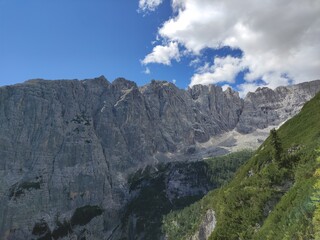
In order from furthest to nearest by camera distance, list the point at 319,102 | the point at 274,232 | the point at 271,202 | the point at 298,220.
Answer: the point at 319,102 < the point at 271,202 < the point at 274,232 < the point at 298,220

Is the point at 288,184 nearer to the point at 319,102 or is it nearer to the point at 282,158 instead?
the point at 282,158

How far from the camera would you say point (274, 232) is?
75.6 metres

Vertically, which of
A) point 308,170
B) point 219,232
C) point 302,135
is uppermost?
point 302,135

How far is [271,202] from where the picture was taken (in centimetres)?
10006

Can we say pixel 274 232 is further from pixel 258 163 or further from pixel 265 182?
pixel 258 163

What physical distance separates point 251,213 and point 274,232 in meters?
27.6

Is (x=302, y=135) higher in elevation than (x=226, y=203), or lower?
higher

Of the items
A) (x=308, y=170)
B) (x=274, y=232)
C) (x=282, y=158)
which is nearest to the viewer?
(x=274, y=232)

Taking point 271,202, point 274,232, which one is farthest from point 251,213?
point 274,232

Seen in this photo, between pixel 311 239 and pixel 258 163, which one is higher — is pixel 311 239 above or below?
below

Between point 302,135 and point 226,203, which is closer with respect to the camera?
point 226,203

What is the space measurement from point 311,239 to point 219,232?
5438cm

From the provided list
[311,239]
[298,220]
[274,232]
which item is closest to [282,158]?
[274,232]

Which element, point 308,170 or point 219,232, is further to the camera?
point 219,232
